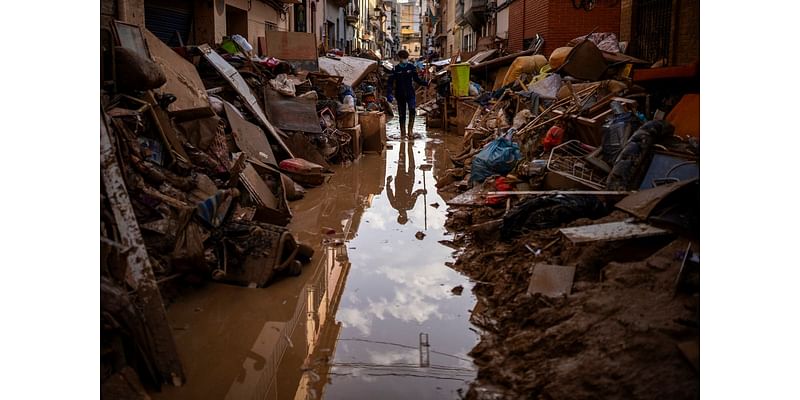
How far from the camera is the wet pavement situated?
3.70 m

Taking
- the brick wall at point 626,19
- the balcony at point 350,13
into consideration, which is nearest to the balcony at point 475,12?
the balcony at point 350,13

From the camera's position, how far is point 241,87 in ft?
33.5

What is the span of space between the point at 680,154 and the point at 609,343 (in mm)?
3055

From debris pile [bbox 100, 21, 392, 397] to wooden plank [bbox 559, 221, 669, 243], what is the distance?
7.33 ft

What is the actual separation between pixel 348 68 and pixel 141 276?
13197mm

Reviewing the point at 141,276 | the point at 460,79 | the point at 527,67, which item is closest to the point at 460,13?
the point at 460,79

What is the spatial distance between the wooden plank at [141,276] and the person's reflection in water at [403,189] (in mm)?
4024

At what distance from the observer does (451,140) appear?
49.9ft

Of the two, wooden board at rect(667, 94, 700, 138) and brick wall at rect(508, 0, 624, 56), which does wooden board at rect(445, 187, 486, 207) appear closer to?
wooden board at rect(667, 94, 700, 138)

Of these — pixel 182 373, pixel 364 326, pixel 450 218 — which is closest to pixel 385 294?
pixel 364 326

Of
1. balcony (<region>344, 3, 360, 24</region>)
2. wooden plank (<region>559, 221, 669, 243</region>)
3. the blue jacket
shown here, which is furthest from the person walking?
balcony (<region>344, 3, 360, 24</region>)

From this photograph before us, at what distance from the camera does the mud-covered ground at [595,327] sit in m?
3.14

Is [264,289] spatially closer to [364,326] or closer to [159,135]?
[364,326]

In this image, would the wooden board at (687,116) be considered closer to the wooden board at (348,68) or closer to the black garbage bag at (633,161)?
the black garbage bag at (633,161)
